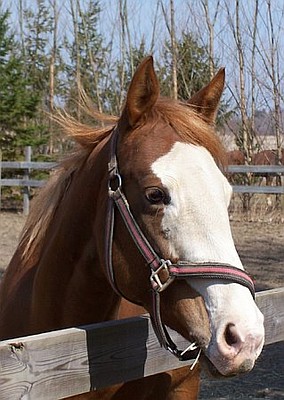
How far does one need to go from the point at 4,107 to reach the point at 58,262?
16.1 meters

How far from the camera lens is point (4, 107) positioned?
18.0m

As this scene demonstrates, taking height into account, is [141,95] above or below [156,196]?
above

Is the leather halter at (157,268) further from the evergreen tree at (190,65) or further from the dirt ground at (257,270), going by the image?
the evergreen tree at (190,65)

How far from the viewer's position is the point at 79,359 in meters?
2.21

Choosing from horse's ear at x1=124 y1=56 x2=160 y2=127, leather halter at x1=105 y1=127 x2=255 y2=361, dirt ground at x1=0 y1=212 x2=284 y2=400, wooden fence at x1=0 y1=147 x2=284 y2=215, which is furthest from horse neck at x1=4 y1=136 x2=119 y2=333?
wooden fence at x1=0 y1=147 x2=284 y2=215

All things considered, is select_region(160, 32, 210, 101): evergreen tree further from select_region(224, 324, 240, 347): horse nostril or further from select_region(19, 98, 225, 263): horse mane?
select_region(224, 324, 240, 347): horse nostril

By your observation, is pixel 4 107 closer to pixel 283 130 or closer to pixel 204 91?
pixel 283 130

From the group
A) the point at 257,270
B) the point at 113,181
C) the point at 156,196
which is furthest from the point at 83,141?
the point at 257,270

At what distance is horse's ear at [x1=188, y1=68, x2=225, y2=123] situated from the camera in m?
2.50

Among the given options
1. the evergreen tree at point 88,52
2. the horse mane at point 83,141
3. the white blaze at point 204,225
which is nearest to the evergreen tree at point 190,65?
the evergreen tree at point 88,52

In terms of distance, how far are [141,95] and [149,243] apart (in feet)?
1.70

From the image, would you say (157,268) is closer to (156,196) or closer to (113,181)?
(156,196)

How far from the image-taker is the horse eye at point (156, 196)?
2.06m

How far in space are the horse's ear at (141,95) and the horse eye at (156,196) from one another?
0.31 metres
